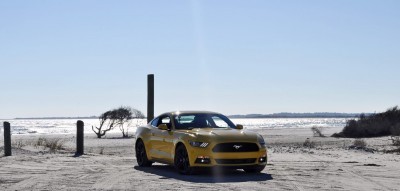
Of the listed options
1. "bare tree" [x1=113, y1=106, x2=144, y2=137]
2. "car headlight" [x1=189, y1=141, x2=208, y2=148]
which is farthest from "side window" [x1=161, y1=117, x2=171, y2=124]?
"bare tree" [x1=113, y1=106, x2=144, y2=137]

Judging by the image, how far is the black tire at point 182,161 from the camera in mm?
13988

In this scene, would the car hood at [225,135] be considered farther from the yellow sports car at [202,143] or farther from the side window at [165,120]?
the side window at [165,120]

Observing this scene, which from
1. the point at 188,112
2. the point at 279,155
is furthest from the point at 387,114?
the point at 188,112

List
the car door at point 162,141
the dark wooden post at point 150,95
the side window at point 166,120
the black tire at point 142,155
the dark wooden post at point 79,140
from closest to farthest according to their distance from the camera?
1. the car door at point 162,141
2. the side window at point 166,120
3. the black tire at point 142,155
4. the dark wooden post at point 79,140
5. the dark wooden post at point 150,95

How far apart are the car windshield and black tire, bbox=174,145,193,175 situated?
2.90 ft

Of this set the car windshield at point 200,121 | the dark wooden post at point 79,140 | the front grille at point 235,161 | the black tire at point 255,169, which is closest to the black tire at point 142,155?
the car windshield at point 200,121

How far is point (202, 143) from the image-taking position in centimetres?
1378

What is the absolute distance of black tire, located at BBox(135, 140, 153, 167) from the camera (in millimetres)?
16672

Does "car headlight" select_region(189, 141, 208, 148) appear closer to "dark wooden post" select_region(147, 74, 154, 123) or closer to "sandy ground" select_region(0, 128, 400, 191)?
"sandy ground" select_region(0, 128, 400, 191)

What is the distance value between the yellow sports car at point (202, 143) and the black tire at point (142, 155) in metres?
0.26

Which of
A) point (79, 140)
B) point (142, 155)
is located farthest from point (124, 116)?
point (142, 155)

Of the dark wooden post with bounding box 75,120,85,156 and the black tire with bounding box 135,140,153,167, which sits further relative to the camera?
the dark wooden post with bounding box 75,120,85,156

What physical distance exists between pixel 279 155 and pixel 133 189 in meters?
10.6

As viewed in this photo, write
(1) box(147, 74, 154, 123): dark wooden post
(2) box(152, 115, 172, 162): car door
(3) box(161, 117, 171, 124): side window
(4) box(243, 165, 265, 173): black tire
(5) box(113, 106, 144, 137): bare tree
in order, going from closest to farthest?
(4) box(243, 165, 265, 173): black tire, (2) box(152, 115, 172, 162): car door, (3) box(161, 117, 171, 124): side window, (1) box(147, 74, 154, 123): dark wooden post, (5) box(113, 106, 144, 137): bare tree
